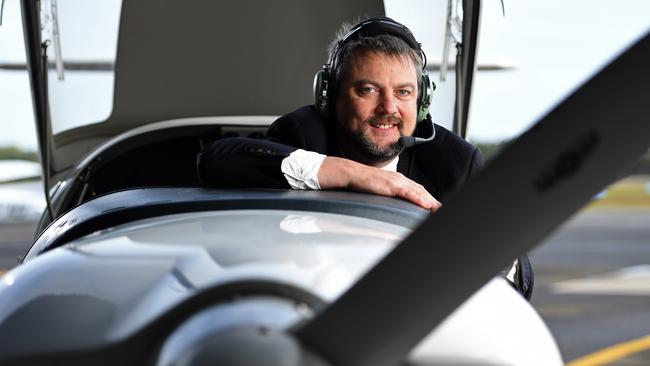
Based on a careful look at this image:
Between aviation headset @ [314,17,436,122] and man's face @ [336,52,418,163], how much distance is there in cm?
4

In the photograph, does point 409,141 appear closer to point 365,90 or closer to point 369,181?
point 365,90

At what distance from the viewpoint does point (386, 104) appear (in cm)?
280

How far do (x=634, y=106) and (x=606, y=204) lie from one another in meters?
25.4

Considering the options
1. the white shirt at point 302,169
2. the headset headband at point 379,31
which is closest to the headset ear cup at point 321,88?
the headset headband at point 379,31

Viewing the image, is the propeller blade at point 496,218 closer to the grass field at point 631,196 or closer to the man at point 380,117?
the man at point 380,117

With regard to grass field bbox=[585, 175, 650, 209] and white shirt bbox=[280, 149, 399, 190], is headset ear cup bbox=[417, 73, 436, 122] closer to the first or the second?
white shirt bbox=[280, 149, 399, 190]

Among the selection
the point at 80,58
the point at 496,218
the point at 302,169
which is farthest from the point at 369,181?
the point at 80,58

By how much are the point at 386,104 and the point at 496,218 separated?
5.39 ft

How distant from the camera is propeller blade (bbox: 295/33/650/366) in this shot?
44.6 inches

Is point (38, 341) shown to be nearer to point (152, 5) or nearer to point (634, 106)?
point (634, 106)

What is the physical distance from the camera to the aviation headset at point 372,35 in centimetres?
284

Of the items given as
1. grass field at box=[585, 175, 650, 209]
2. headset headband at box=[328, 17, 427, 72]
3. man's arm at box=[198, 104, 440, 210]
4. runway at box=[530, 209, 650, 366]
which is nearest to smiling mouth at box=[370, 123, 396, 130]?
headset headband at box=[328, 17, 427, 72]

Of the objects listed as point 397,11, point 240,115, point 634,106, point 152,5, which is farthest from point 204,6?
point 634,106

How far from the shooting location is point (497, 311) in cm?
152
